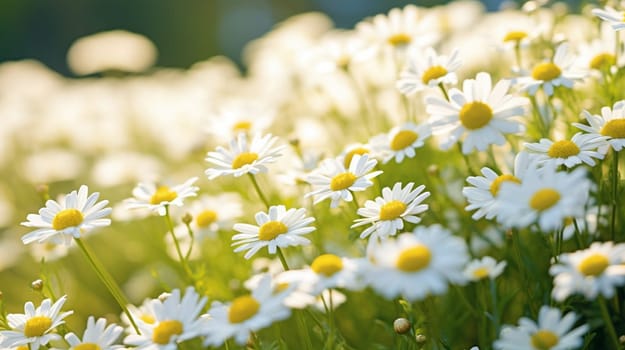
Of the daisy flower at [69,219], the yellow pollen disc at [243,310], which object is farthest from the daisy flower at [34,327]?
the yellow pollen disc at [243,310]

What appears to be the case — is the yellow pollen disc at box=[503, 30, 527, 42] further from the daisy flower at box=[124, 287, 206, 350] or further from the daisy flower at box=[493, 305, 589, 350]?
the daisy flower at box=[124, 287, 206, 350]

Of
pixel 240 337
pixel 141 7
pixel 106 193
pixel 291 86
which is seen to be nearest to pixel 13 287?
pixel 106 193

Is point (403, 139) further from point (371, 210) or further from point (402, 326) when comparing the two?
point (402, 326)

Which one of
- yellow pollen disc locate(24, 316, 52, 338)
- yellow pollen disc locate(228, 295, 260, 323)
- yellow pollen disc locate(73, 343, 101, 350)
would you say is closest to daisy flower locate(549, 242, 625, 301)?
yellow pollen disc locate(228, 295, 260, 323)

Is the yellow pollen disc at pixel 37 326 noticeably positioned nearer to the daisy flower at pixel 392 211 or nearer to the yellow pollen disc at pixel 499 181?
the daisy flower at pixel 392 211

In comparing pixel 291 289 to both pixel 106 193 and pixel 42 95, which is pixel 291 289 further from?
pixel 42 95

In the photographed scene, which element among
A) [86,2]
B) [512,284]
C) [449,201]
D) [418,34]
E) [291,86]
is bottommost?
[512,284]
